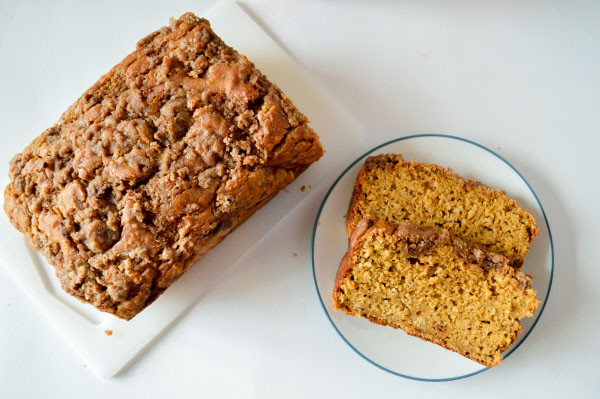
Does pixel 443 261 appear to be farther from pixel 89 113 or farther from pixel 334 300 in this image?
pixel 89 113

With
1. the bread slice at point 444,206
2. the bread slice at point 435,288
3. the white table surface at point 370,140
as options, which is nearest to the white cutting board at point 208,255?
the white table surface at point 370,140

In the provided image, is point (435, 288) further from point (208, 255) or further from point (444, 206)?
point (208, 255)

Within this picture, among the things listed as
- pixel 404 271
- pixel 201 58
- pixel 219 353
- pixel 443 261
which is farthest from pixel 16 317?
pixel 443 261

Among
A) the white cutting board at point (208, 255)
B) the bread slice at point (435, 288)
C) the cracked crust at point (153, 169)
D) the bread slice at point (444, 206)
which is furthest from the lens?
the white cutting board at point (208, 255)

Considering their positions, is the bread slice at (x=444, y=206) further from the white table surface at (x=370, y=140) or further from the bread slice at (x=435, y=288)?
the white table surface at (x=370, y=140)

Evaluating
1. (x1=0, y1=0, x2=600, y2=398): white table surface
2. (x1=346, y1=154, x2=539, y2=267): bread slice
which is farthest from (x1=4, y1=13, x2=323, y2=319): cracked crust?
(x1=0, y1=0, x2=600, y2=398): white table surface

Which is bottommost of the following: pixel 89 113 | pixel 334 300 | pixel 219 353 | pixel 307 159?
pixel 219 353
